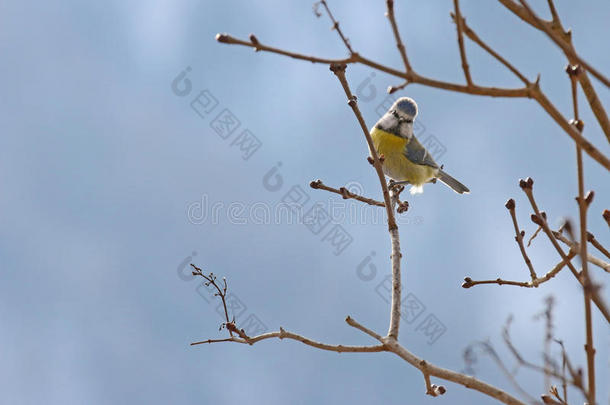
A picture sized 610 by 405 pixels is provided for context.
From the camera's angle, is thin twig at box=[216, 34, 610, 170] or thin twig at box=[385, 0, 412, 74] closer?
thin twig at box=[216, 34, 610, 170]

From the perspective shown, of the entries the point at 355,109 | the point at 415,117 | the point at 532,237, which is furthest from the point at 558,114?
the point at 415,117

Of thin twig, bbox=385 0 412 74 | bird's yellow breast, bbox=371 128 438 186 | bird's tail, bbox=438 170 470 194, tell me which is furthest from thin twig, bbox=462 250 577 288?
bird's tail, bbox=438 170 470 194

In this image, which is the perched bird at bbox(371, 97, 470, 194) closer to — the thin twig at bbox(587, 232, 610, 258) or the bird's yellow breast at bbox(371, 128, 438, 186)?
the bird's yellow breast at bbox(371, 128, 438, 186)

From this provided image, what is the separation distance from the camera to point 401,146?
5965 millimetres

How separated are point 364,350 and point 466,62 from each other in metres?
1.37

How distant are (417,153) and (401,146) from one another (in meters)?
0.22

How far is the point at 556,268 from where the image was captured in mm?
2953

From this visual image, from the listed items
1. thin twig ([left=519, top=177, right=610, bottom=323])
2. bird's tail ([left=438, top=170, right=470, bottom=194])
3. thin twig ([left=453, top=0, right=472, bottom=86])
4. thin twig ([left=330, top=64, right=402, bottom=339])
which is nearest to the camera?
thin twig ([left=453, top=0, right=472, bottom=86])

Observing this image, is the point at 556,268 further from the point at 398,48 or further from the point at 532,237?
the point at 398,48

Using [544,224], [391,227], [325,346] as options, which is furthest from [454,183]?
[544,224]

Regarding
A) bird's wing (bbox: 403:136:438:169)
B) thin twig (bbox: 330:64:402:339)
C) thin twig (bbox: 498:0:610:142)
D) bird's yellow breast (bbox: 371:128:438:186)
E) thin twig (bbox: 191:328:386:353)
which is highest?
bird's wing (bbox: 403:136:438:169)

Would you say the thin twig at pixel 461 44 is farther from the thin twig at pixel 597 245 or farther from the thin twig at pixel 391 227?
the thin twig at pixel 597 245

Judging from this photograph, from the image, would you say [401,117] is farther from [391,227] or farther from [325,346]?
[325,346]

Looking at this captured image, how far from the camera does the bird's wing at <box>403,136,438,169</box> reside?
19.7 feet
